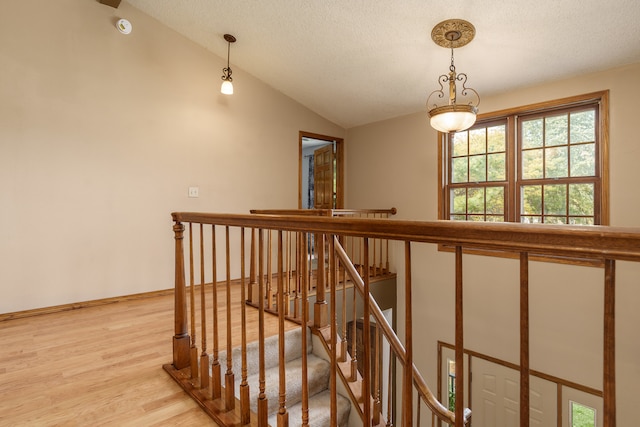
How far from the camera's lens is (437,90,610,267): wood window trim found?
307 cm

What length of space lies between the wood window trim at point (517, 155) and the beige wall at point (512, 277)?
0.05 m

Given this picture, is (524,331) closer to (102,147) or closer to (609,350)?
(609,350)

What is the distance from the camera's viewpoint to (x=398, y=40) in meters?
3.12

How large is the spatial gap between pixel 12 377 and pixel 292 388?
1.66 m

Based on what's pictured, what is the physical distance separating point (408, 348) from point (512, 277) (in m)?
3.28

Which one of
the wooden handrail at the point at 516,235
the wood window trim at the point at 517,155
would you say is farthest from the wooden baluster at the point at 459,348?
the wood window trim at the point at 517,155

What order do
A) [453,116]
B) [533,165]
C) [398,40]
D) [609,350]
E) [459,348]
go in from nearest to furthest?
[609,350], [459,348], [453,116], [398,40], [533,165]

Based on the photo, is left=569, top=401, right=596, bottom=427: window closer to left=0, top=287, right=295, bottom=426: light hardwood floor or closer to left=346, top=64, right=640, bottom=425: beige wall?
left=346, top=64, right=640, bottom=425: beige wall

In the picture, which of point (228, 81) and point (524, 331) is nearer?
point (524, 331)

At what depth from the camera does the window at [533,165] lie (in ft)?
10.5

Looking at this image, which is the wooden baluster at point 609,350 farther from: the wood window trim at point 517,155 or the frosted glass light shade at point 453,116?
the frosted glass light shade at point 453,116

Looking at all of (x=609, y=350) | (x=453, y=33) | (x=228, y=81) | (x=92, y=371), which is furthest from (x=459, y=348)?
(x=228, y=81)

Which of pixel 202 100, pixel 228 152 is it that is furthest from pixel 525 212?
pixel 202 100

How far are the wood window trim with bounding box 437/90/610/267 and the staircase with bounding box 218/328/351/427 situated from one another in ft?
4.51
